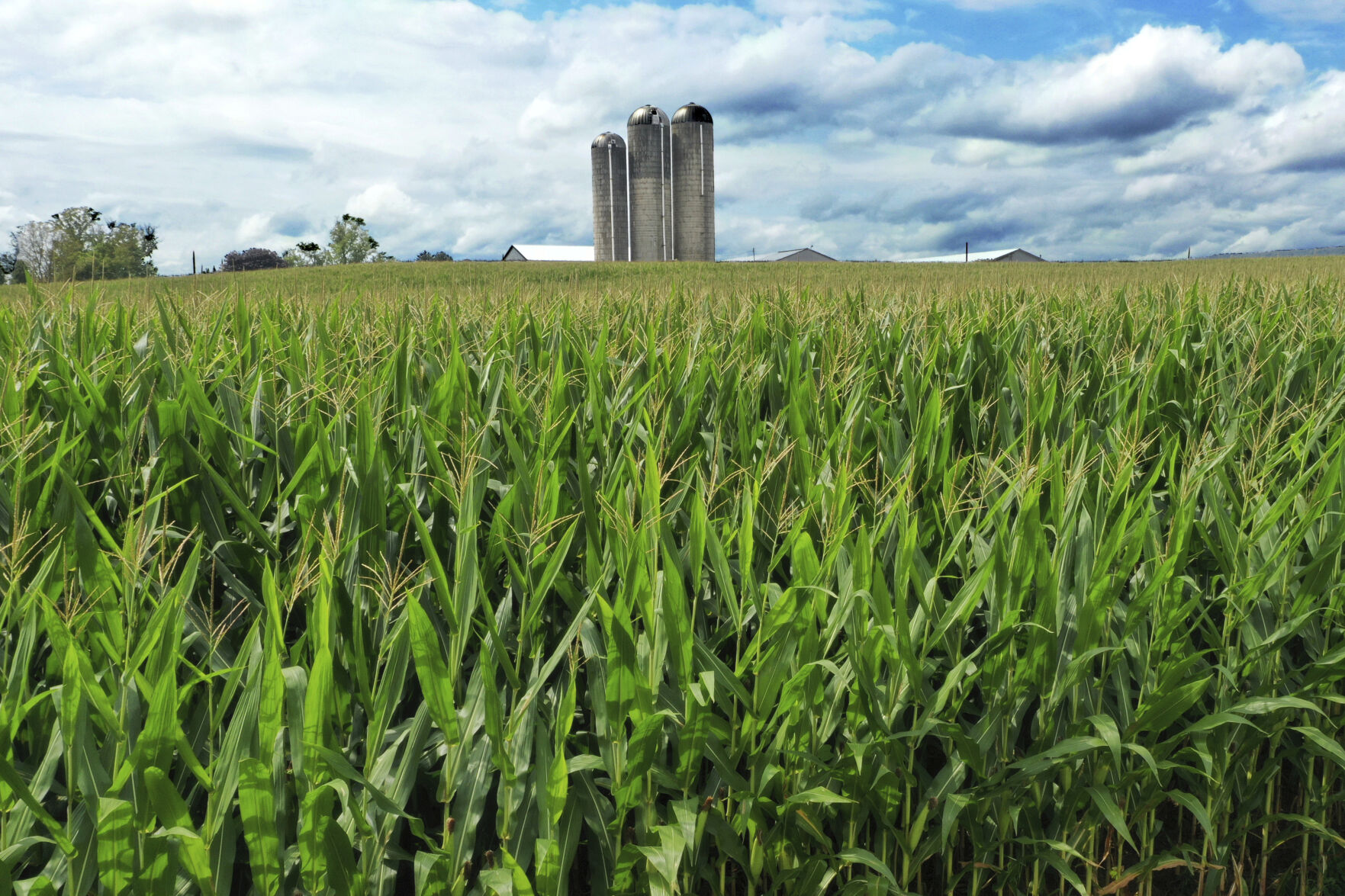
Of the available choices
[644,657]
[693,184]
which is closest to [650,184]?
[693,184]

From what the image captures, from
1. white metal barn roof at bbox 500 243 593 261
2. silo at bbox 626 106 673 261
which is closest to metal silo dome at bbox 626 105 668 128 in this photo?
silo at bbox 626 106 673 261

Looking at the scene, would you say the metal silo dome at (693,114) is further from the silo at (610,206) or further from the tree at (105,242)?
the tree at (105,242)

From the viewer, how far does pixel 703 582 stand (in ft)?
5.39

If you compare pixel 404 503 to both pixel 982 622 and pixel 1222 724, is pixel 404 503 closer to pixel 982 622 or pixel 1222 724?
pixel 982 622

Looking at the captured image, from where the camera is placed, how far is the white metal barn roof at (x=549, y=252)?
195 ft

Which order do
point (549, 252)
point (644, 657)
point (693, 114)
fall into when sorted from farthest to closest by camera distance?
point (549, 252)
point (693, 114)
point (644, 657)

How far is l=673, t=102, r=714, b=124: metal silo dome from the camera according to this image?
37.9m

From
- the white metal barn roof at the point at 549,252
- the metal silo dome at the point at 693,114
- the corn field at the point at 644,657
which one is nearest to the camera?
the corn field at the point at 644,657

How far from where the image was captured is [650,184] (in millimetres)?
39531

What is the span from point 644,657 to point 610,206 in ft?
138

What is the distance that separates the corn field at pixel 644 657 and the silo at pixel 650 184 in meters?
38.3

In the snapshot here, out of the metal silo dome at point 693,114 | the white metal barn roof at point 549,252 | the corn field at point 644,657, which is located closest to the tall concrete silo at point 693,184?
the metal silo dome at point 693,114

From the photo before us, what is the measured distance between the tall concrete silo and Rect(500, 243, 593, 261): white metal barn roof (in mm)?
19359

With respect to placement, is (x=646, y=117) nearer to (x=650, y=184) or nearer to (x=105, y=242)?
(x=650, y=184)
